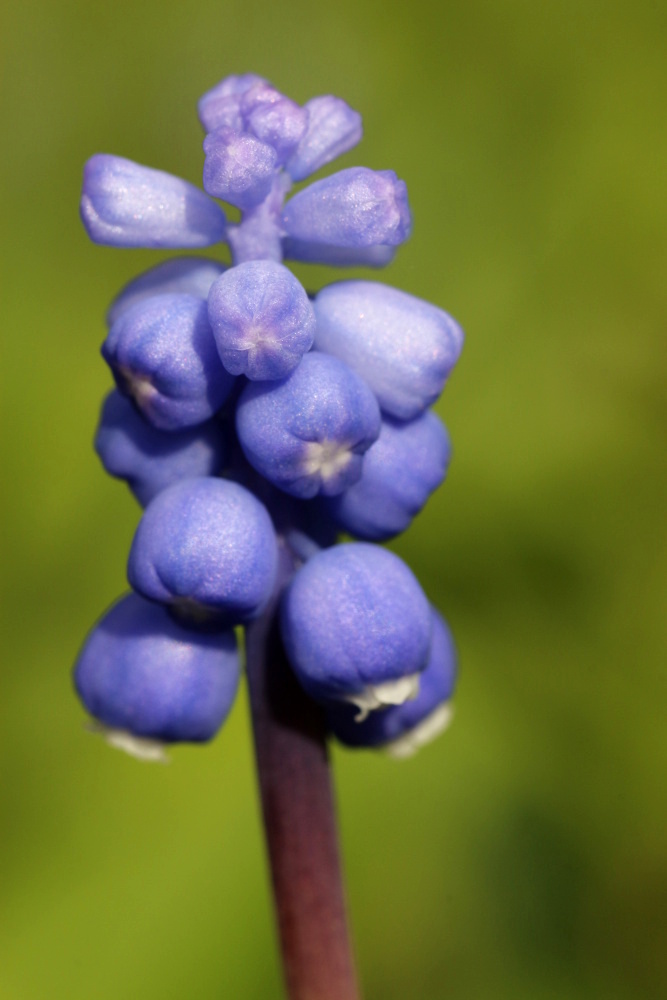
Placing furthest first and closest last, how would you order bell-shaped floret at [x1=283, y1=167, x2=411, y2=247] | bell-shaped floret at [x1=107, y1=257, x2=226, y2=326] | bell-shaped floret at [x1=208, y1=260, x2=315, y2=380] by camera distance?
1. bell-shaped floret at [x1=107, y1=257, x2=226, y2=326]
2. bell-shaped floret at [x1=283, y1=167, x2=411, y2=247]
3. bell-shaped floret at [x1=208, y1=260, x2=315, y2=380]

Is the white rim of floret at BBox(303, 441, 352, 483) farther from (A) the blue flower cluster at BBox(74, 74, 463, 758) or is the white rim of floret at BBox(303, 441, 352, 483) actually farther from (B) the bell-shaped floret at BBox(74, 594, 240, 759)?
(B) the bell-shaped floret at BBox(74, 594, 240, 759)

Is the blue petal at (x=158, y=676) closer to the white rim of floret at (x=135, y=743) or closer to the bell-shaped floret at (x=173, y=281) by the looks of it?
the white rim of floret at (x=135, y=743)

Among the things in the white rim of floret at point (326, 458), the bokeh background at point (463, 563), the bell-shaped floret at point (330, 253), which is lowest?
the bokeh background at point (463, 563)

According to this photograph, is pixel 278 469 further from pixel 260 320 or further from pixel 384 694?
pixel 384 694

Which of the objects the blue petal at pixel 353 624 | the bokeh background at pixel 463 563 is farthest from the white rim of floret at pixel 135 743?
the bokeh background at pixel 463 563

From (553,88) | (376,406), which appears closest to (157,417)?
(376,406)

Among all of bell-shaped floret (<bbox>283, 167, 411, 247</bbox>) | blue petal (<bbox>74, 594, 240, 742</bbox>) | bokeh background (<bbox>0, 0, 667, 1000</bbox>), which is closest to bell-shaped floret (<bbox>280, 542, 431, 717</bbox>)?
blue petal (<bbox>74, 594, 240, 742</bbox>)

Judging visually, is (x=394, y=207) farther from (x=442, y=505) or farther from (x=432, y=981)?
(x=432, y=981)
